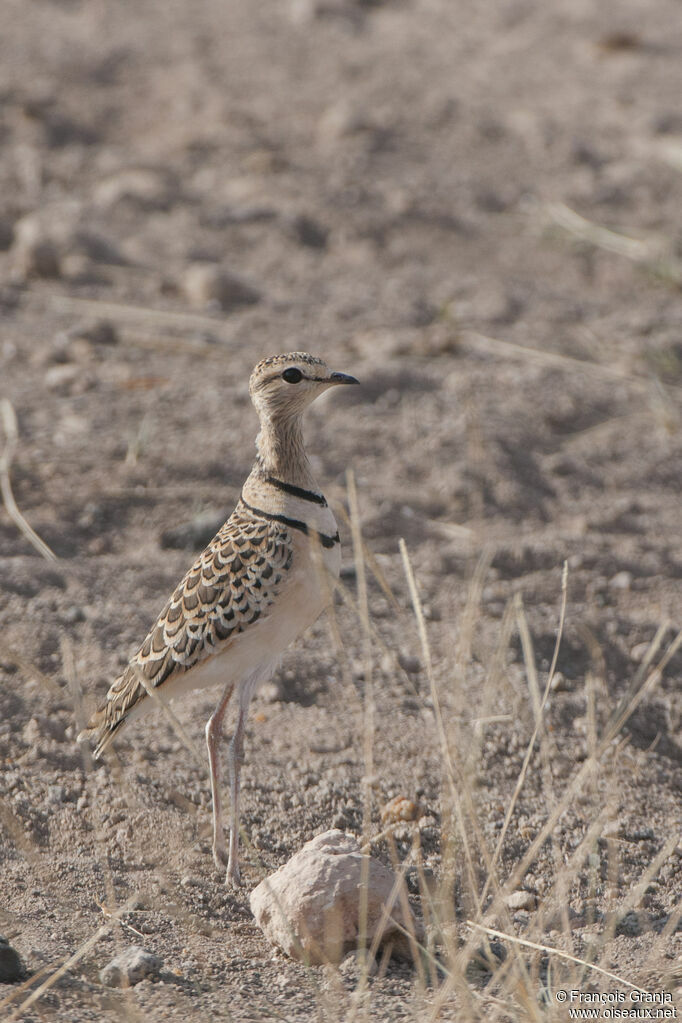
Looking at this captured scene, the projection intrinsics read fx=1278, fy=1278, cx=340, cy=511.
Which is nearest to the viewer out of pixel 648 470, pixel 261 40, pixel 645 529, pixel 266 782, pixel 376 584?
pixel 266 782

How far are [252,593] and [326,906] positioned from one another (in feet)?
Answer: 2.67

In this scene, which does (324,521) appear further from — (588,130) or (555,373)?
(588,130)

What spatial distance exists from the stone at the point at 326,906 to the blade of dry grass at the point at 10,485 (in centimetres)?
182

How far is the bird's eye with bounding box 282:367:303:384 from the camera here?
3.42 m

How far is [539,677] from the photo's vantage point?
402 cm

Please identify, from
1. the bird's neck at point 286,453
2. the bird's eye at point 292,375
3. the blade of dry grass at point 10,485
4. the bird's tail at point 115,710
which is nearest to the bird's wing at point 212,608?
the bird's tail at point 115,710

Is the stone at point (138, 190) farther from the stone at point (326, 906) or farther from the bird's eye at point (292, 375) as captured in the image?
the stone at point (326, 906)

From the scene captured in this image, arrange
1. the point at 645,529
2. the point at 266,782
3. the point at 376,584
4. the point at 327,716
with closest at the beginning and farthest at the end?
the point at 266,782, the point at 327,716, the point at 376,584, the point at 645,529

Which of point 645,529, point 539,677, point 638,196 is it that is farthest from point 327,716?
point 638,196

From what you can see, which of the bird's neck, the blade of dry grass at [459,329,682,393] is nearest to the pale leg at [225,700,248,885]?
the bird's neck

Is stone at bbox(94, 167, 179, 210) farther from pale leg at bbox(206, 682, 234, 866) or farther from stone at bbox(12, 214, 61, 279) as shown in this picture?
pale leg at bbox(206, 682, 234, 866)

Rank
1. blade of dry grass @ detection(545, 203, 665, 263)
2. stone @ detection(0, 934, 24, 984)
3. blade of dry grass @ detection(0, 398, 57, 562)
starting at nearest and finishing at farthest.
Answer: stone @ detection(0, 934, 24, 984), blade of dry grass @ detection(0, 398, 57, 562), blade of dry grass @ detection(545, 203, 665, 263)

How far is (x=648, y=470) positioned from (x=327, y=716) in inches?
81.9

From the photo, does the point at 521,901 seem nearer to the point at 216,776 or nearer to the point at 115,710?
the point at 216,776
